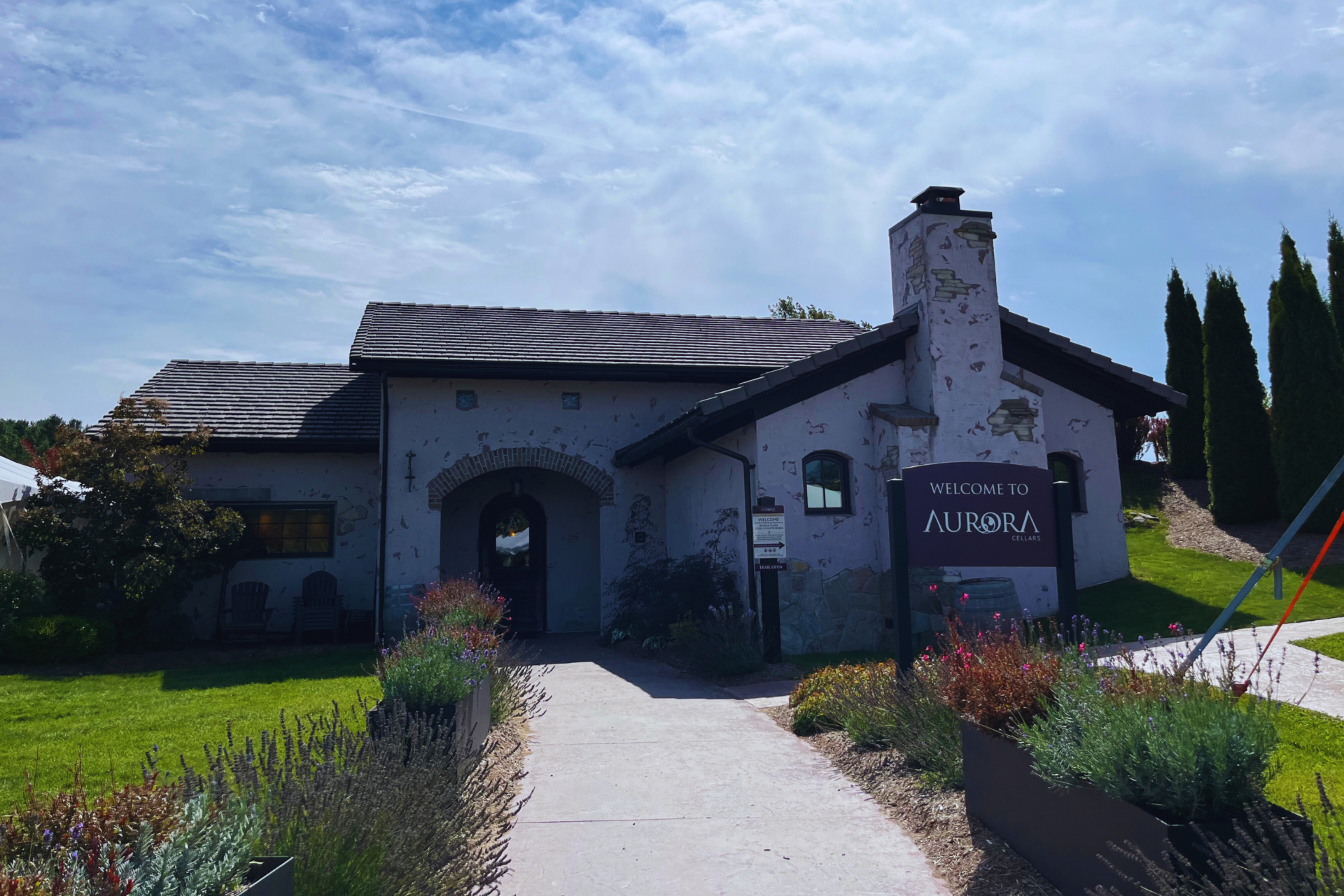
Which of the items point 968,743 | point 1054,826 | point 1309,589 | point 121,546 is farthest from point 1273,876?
point 121,546

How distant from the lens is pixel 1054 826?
151 inches

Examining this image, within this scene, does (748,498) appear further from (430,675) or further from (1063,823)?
(1063,823)

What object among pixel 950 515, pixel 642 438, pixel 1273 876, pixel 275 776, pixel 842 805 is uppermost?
pixel 642 438

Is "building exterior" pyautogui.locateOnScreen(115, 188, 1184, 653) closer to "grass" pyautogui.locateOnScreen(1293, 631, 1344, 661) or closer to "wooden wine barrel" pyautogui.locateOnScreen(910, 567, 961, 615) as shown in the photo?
"wooden wine barrel" pyautogui.locateOnScreen(910, 567, 961, 615)

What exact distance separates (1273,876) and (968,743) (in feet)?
5.89

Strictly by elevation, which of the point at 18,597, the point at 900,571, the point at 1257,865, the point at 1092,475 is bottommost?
the point at 1257,865

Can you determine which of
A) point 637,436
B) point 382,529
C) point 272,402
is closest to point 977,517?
point 637,436

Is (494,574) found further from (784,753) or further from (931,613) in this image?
(784,753)

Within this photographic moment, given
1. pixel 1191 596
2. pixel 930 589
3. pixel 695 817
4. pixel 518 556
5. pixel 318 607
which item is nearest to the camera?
pixel 695 817

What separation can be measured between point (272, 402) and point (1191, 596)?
15.4 meters

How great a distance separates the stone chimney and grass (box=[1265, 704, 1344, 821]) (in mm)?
5545

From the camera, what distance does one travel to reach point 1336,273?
1855 cm

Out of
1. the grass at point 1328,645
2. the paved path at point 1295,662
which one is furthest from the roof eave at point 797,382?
the grass at point 1328,645

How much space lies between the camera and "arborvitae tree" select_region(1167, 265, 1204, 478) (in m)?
19.3
